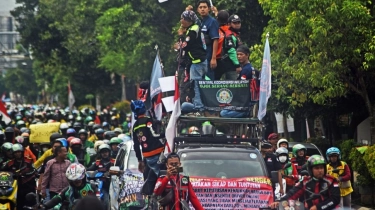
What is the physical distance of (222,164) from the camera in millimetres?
13180

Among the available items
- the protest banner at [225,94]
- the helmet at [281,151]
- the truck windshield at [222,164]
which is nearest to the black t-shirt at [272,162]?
the helmet at [281,151]

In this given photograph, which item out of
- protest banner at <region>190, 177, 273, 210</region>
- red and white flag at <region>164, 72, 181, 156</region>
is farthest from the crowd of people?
protest banner at <region>190, 177, 273, 210</region>

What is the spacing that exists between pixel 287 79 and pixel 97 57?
31078 mm

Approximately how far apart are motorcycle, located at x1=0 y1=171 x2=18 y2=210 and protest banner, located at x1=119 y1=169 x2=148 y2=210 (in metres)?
1.70

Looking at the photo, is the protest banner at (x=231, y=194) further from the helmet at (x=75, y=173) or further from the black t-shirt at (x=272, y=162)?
the black t-shirt at (x=272, y=162)

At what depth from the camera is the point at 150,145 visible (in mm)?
14805

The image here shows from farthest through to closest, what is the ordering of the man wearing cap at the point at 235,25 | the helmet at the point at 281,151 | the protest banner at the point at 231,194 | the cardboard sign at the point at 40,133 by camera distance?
the cardboard sign at the point at 40,133 < the man wearing cap at the point at 235,25 < the helmet at the point at 281,151 < the protest banner at the point at 231,194

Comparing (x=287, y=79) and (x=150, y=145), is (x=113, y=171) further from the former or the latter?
(x=287, y=79)

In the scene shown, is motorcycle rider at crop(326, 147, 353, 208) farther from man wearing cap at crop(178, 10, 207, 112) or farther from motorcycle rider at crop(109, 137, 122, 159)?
motorcycle rider at crop(109, 137, 122, 159)

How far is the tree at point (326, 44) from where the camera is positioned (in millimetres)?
20578

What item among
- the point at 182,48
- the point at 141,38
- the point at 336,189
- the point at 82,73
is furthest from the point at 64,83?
the point at 336,189

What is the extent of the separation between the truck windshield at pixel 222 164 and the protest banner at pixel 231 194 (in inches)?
7.7

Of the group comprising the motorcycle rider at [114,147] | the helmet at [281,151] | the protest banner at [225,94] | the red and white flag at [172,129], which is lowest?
the helmet at [281,151]

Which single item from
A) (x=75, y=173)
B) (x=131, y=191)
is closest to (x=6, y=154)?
(x=131, y=191)
